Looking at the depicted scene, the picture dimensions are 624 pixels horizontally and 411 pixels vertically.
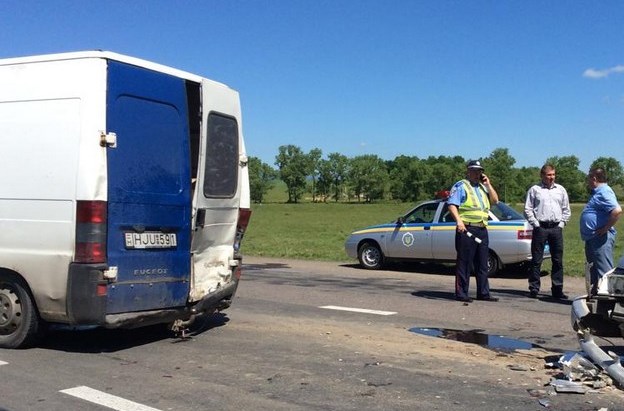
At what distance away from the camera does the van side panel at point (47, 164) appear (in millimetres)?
5762

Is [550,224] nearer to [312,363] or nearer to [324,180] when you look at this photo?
[312,363]

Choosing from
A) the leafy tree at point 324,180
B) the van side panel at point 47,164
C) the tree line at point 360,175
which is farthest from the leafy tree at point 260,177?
the van side panel at point 47,164

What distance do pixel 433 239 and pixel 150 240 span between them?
840cm

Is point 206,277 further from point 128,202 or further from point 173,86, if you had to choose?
point 173,86

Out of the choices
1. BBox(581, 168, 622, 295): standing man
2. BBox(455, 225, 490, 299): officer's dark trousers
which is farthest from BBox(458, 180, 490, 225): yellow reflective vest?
BBox(581, 168, 622, 295): standing man

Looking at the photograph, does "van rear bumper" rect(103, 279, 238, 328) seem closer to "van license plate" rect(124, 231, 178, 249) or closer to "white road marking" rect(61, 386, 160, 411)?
"van license plate" rect(124, 231, 178, 249)

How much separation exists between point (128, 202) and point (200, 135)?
3.70ft

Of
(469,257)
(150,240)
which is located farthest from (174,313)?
(469,257)

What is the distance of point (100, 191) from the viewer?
5.75 metres

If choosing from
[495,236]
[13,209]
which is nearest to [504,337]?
[13,209]

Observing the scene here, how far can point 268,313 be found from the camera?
8.61 m

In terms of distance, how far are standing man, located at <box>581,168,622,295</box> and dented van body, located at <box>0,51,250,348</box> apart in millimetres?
4886

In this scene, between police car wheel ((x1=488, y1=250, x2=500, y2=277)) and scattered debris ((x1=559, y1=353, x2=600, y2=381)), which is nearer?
scattered debris ((x1=559, y1=353, x2=600, y2=381))

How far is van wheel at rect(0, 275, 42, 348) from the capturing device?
20.2ft
